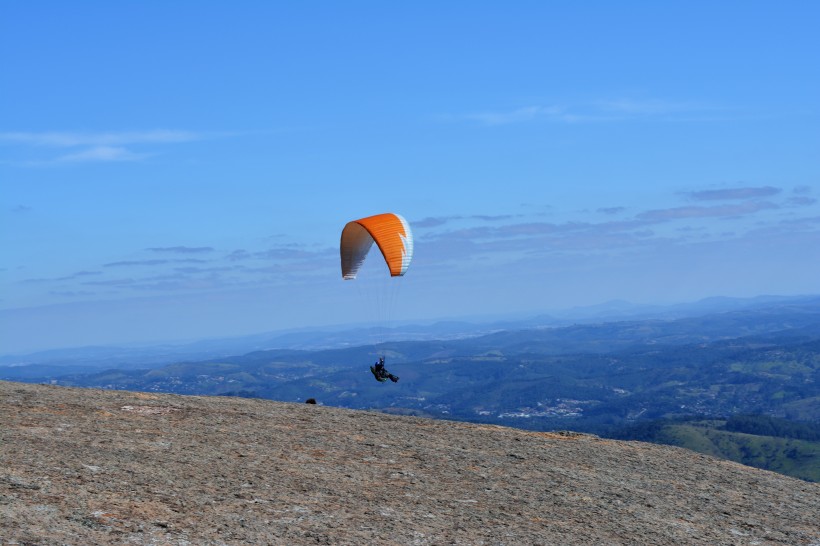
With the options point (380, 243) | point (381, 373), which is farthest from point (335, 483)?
point (381, 373)

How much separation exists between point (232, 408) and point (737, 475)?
17.4 metres

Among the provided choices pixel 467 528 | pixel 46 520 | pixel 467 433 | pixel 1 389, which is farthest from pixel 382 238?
pixel 46 520

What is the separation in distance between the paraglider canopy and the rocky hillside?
724 cm

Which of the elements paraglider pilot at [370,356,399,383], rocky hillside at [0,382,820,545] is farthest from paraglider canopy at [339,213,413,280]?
rocky hillside at [0,382,820,545]

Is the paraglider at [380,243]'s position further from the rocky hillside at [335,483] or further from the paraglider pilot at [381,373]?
the rocky hillside at [335,483]

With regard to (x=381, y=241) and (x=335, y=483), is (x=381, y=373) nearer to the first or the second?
(x=381, y=241)

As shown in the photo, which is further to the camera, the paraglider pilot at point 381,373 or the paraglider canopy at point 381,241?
the paraglider pilot at point 381,373

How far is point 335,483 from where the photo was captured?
20.6 meters

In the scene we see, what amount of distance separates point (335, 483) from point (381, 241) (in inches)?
585

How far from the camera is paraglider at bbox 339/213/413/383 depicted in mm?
34281

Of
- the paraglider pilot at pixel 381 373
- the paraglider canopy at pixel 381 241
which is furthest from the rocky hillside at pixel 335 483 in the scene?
the paraglider pilot at pixel 381 373

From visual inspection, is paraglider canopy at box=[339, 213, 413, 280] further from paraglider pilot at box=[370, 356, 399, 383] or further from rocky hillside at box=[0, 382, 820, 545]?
rocky hillside at box=[0, 382, 820, 545]

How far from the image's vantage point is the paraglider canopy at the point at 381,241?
3428cm

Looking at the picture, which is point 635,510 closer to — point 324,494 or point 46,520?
point 324,494
